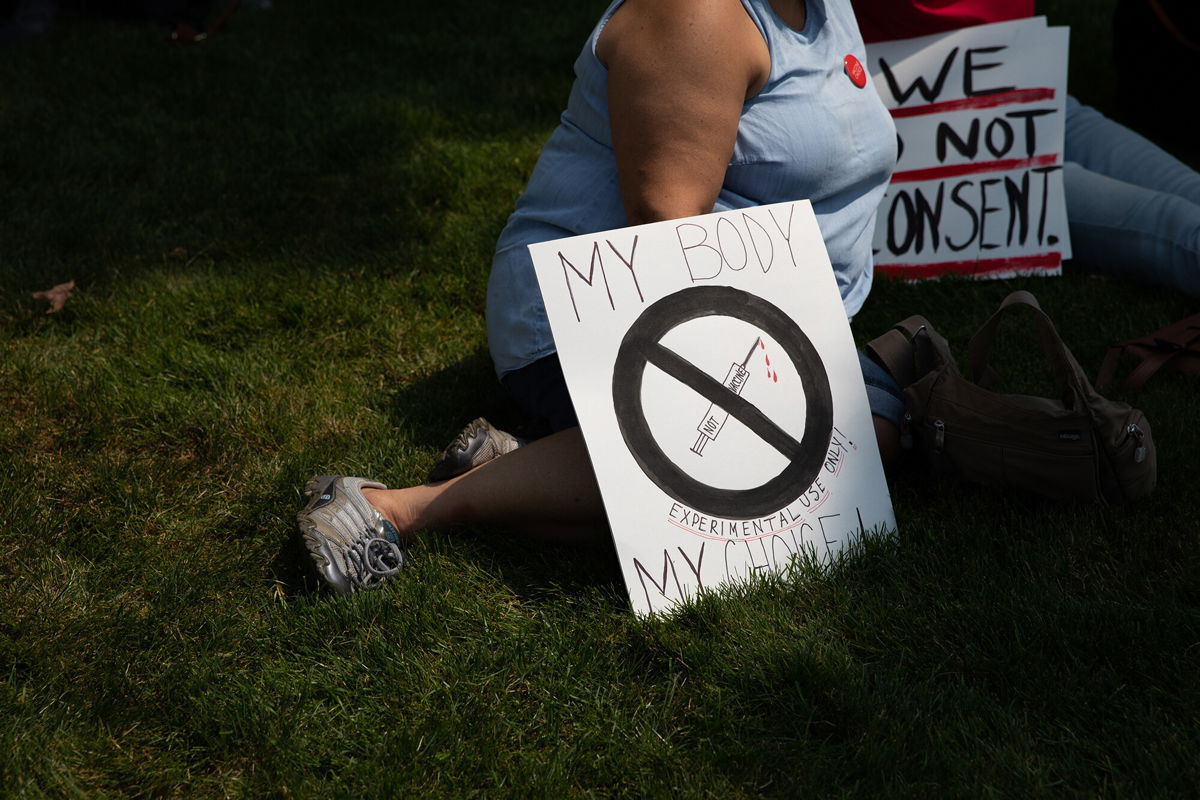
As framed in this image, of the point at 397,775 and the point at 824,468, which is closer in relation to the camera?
the point at 397,775

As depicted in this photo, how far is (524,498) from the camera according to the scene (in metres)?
1.97

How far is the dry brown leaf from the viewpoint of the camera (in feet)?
9.34

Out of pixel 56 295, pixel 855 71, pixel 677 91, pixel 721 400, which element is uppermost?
pixel 677 91

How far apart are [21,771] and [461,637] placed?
26.5 inches

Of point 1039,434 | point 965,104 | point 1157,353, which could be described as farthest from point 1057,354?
point 965,104

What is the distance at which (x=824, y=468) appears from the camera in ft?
6.29

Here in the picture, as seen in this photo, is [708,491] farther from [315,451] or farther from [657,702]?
[315,451]

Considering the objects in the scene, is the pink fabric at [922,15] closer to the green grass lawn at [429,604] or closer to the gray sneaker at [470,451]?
the green grass lawn at [429,604]

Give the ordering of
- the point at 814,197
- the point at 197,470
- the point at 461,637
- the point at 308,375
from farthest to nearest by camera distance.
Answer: the point at 308,375
the point at 197,470
the point at 814,197
the point at 461,637

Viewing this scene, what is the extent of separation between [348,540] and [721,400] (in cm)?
73

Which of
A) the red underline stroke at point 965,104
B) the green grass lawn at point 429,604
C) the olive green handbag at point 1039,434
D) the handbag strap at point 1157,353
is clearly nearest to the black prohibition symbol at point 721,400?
A: the green grass lawn at point 429,604

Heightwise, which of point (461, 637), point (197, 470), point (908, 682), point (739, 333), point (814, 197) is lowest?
point (908, 682)

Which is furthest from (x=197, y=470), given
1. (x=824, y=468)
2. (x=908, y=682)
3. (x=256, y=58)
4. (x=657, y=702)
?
(x=256, y=58)

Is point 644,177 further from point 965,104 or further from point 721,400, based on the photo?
point 965,104
